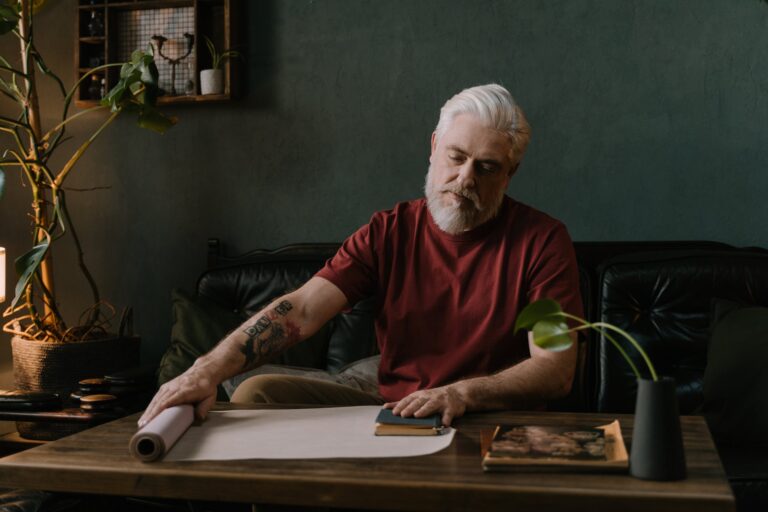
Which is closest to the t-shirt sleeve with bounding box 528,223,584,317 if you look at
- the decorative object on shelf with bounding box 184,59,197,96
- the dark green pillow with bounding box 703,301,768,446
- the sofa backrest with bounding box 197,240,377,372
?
the dark green pillow with bounding box 703,301,768,446

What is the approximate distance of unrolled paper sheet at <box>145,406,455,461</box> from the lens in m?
1.17

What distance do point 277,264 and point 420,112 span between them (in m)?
0.77

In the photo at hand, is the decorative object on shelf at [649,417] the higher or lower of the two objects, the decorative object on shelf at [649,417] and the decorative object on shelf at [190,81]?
the lower

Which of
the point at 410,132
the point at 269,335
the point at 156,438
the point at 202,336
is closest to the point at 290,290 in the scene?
the point at 202,336

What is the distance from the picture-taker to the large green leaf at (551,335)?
104 cm

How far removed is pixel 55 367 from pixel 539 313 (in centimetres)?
203

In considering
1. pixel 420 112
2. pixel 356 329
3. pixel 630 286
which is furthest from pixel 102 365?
pixel 630 286

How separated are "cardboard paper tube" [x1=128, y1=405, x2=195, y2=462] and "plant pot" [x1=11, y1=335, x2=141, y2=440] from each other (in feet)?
5.01

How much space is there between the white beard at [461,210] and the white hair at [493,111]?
14 cm

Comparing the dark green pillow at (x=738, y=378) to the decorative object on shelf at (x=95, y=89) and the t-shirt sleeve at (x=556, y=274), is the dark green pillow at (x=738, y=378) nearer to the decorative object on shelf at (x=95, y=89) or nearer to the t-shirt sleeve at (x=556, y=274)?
the t-shirt sleeve at (x=556, y=274)

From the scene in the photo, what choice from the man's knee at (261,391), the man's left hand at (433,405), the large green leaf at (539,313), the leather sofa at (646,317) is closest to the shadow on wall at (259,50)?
the leather sofa at (646,317)

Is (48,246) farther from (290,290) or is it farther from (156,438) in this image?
(156,438)

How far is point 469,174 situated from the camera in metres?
1.93

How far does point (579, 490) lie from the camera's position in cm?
98
